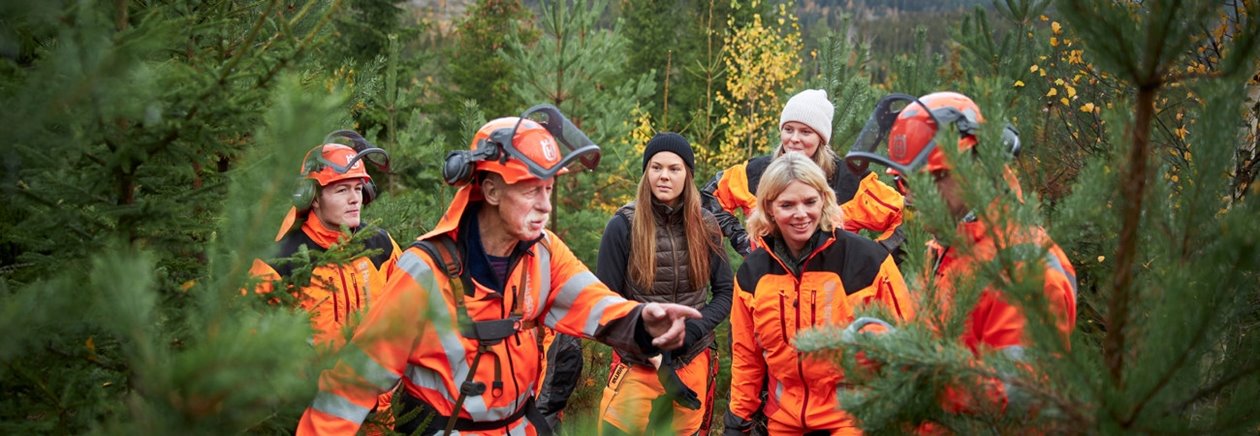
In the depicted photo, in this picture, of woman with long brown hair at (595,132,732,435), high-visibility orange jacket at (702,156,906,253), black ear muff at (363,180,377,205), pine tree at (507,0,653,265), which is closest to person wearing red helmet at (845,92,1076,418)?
woman with long brown hair at (595,132,732,435)

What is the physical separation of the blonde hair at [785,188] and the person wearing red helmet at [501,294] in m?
1.07

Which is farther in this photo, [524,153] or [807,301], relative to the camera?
[807,301]

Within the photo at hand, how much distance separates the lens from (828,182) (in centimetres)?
609

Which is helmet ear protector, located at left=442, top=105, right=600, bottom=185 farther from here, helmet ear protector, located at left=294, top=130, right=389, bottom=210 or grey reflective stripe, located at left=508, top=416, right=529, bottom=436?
helmet ear protector, located at left=294, top=130, right=389, bottom=210

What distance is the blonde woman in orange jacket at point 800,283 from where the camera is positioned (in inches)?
156

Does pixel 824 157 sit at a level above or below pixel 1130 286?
above

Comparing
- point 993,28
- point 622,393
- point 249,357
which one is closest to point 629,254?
point 622,393

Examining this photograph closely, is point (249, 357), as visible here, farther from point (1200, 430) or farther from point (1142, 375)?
point (1200, 430)

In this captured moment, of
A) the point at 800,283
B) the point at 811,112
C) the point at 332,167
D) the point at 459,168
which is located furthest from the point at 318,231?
the point at 811,112

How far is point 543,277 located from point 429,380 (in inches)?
24.1

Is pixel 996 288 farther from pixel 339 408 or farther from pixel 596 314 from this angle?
pixel 339 408

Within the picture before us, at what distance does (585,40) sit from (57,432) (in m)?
7.71

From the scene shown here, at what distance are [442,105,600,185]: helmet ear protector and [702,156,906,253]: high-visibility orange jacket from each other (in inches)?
107

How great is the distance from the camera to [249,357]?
4.04 feet
